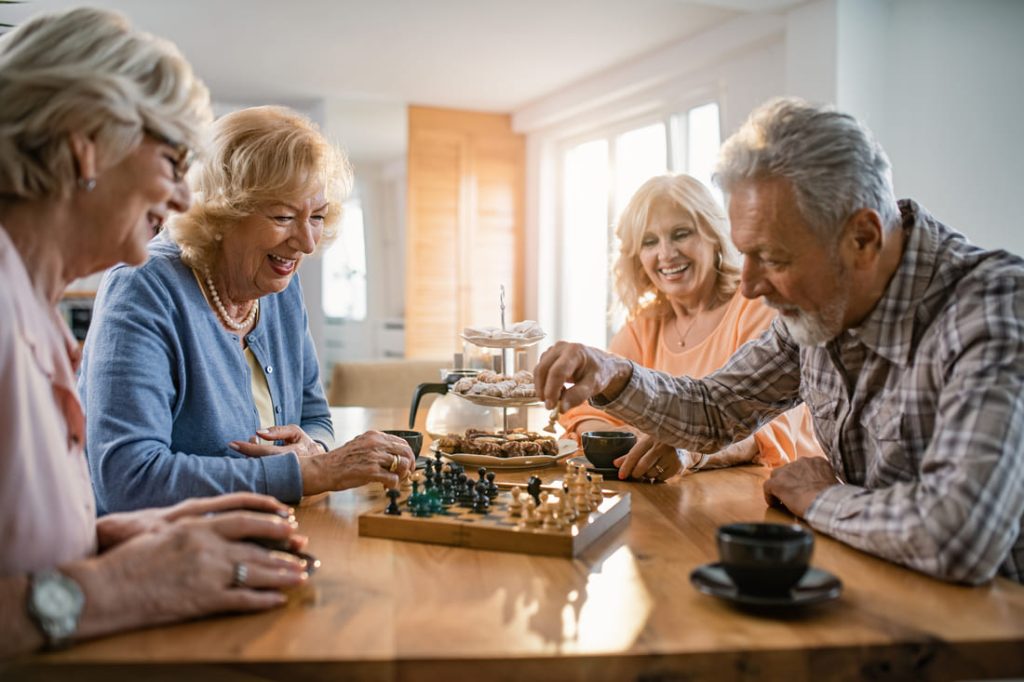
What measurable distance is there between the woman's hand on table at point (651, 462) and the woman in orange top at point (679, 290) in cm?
59

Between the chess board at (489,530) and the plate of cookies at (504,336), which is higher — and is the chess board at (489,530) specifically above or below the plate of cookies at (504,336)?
below

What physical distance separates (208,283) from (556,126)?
7.02m

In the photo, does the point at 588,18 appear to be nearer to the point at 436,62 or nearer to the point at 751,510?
the point at 436,62

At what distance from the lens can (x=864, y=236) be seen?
4.70 feet

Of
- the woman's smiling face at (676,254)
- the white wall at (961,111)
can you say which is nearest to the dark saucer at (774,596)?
the woman's smiling face at (676,254)

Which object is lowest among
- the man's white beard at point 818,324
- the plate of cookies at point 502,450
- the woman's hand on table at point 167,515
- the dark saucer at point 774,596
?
the dark saucer at point 774,596

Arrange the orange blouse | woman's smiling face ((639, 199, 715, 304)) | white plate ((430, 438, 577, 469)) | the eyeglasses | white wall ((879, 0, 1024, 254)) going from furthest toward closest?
white wall ((879, 0, 1024, 254)), woman's smiling face ((639, 199, 715, 304)), the orange blouse, white plate ((430, 438, 577, 469)), the eyeglasses

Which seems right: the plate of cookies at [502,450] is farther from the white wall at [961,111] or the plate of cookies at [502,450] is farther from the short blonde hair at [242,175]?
the white wall at [961,111]

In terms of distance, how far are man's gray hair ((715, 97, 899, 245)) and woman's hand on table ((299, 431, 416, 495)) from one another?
80 cm

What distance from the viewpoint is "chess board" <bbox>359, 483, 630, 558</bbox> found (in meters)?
1.31

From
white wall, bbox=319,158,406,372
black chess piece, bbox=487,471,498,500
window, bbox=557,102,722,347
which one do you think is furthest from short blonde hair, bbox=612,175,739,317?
white wall, bbox=319,158,406,372

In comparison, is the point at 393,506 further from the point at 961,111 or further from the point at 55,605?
the point at 961,111

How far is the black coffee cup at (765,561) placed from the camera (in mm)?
1063

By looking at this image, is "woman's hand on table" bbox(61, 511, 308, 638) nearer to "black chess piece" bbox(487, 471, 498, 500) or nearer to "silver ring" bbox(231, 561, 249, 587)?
"silver ring" bbox(231, 561, 249, 587)
